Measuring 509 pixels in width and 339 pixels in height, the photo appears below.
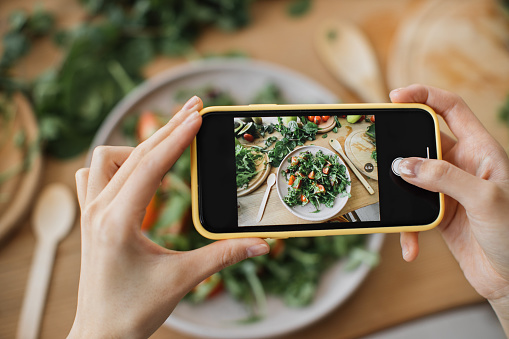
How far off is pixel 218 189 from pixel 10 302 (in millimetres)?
1046

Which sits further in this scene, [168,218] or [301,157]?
[168,218]

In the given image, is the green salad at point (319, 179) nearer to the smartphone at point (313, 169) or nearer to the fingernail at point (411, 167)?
the smartphone at point (313, 169)

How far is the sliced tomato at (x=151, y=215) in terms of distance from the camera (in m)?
1.36

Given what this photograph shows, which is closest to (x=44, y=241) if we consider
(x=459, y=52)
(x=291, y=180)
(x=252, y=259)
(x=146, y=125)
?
(x=146, y=125)

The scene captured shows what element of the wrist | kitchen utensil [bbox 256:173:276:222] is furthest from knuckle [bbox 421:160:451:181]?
the wrist

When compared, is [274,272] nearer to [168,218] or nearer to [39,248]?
[168,218]

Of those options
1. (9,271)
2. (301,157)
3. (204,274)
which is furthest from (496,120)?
(9,271)

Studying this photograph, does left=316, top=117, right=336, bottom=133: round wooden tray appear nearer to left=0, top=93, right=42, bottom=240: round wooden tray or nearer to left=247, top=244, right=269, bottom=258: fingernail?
left=247, top=244, right=269, bottom=258: fingernail

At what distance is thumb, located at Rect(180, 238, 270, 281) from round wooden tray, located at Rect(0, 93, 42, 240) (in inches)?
36.9

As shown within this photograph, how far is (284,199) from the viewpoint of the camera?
2.92 ft

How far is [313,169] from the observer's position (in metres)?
0.89

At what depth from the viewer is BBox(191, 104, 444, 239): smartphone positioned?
86 centimetres

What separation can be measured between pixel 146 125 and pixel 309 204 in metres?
0.75

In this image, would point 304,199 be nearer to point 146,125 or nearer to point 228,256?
point 228,256
